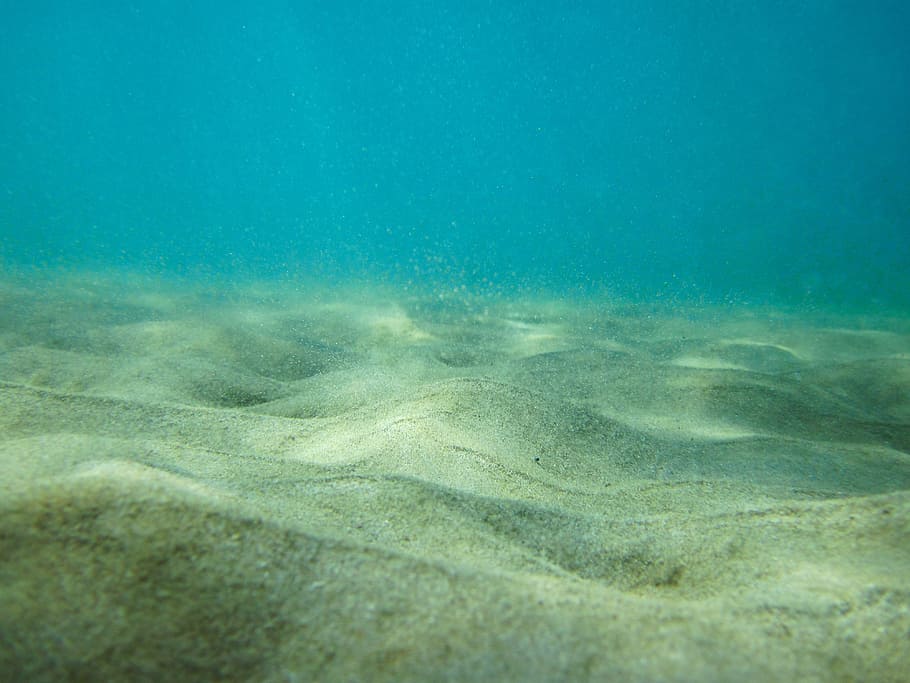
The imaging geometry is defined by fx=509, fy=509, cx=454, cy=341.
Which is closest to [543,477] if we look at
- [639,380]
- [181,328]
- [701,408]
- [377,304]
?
[701,408]

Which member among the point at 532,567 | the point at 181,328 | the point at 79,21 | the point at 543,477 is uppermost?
the point at 79,21

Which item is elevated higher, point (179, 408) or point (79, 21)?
point (79, 21)

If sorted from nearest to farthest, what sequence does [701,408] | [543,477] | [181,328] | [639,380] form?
[543,477] → [701,408] → [639,380] → [181,328]

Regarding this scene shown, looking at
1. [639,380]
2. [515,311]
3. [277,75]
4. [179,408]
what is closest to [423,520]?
[179,408]

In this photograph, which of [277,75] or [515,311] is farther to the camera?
[277,75]

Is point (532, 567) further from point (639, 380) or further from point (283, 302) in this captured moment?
point (283, 302)

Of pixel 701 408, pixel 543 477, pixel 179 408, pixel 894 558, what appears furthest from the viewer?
pixel 701 408
